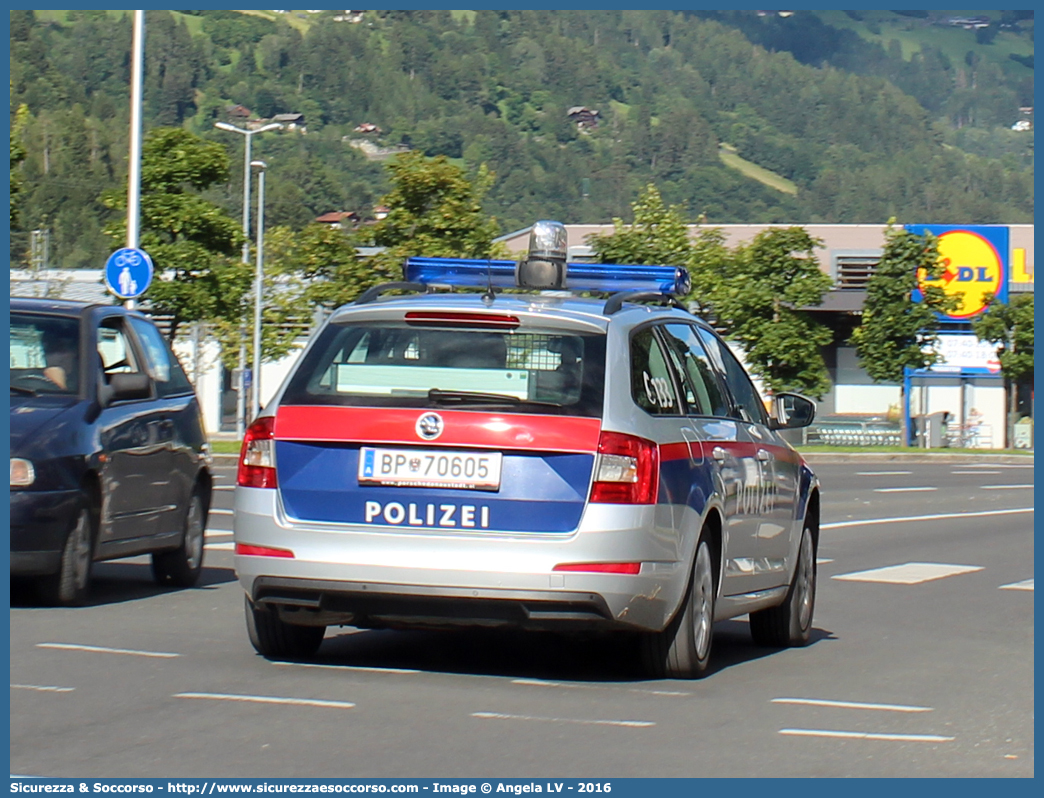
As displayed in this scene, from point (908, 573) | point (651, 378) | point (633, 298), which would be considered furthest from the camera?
point (908, 573)

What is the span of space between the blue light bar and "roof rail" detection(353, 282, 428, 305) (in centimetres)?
24

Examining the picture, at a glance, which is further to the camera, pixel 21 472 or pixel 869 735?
pixel 21 472

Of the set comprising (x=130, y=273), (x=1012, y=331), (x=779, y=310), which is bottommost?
(x=1012, y=331)

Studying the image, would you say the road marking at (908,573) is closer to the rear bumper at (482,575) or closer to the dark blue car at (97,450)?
the dark blue car at (97,450)

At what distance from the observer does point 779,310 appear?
49469mm

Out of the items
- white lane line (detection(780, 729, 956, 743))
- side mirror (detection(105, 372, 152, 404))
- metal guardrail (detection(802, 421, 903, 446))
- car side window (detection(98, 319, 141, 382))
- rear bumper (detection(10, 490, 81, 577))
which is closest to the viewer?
white lane line (detection(780, 729, 956, 743))

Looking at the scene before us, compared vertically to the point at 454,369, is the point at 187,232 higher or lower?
higher

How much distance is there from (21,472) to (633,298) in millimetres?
3491

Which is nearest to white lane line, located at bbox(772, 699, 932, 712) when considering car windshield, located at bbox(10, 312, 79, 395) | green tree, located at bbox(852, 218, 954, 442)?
car windshield, located at bbox(10, 312, 79, 395)

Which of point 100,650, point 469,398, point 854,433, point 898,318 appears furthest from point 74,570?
point 854,433

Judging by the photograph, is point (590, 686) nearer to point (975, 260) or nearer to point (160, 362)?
point (160, 362)

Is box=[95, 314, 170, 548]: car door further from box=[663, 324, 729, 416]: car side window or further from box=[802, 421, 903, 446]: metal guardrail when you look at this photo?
box=[802, 421, 903, 446]: metal guardrail

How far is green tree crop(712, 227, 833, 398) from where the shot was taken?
48250 millimetres

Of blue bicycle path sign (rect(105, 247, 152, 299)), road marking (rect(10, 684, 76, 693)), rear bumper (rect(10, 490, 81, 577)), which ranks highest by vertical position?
blue bicycle path sign (rect(105, 247, 152, 299))
